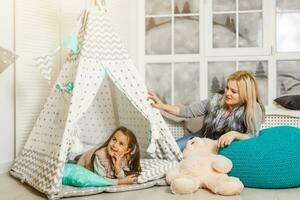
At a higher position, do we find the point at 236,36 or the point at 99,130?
the point at 236,36

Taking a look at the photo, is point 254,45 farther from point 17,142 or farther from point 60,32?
point 17,142

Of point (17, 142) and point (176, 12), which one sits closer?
point (17, 142)

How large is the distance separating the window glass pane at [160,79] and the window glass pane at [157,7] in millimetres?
463

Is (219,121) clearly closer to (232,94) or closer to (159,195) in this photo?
(232,94)

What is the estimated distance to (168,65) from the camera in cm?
359

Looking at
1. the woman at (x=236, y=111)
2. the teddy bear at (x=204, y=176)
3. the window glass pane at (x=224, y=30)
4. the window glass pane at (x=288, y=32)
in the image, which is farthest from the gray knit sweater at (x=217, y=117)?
the window glass pane at (x=288, y=32)

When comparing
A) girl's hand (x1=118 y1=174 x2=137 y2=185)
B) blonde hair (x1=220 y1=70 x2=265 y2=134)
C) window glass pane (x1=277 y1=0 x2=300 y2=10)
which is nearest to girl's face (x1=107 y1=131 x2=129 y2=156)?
girl's hand (x1=118 y1=174 x2=137 y2=185)

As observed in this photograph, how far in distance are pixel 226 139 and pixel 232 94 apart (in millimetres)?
324

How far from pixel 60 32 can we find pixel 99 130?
0.83 metres

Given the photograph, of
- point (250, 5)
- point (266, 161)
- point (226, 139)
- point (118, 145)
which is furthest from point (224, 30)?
point (118, 145)

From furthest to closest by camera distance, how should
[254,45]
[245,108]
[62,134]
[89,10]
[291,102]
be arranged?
[254,45]
[291,102]
[245,108]
[89,10]
[62,134]

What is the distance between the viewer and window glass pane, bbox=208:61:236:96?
3.48m

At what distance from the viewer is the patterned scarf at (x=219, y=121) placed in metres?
2.59

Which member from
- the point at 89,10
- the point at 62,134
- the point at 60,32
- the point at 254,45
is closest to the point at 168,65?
the point at 254,45
